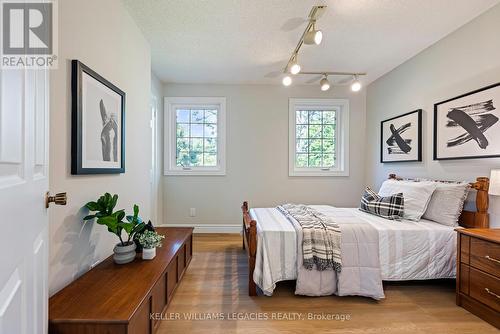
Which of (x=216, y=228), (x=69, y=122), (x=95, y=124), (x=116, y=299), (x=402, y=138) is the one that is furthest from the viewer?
(x=216, y=228)

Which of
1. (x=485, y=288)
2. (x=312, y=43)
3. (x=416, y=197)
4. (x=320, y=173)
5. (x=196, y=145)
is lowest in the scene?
(x=485, y=288)

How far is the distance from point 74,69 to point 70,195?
30.2 inches

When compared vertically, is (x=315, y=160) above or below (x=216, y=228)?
above

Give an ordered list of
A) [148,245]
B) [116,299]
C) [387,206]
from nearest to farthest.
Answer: [116,299], [148,245], [387,206]

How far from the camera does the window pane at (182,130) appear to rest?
14.2 ft

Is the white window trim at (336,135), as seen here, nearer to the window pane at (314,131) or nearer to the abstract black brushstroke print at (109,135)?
the window pane at (314,131)

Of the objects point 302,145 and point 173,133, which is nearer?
point 173,133

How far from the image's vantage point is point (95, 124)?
1.78 m

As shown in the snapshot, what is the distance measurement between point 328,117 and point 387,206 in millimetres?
2184

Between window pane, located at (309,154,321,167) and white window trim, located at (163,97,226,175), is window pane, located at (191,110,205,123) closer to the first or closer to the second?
white window trim, located at (163,97,226,175)

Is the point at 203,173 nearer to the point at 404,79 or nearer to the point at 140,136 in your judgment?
the point at 140,136

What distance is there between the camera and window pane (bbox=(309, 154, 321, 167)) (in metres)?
4.43

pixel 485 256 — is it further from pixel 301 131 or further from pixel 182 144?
pixel 182 144

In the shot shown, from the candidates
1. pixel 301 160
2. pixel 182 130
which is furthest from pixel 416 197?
pixel 182 130
